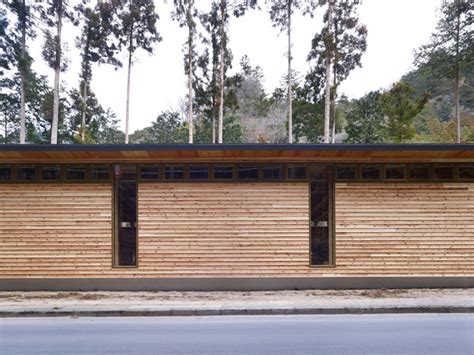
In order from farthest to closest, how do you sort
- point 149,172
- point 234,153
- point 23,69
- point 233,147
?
point 23,69, point 149,172, point 234,153, point 233,147

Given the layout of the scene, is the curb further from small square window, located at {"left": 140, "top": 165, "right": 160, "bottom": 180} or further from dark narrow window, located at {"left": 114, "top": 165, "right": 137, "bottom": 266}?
small square window, located at {"left": 140, "top": 165, "right": 160, "bottom": 180}

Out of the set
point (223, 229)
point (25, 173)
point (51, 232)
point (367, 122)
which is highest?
point (367, 122)

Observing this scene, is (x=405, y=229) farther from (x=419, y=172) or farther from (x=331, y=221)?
(x=331, y=221)

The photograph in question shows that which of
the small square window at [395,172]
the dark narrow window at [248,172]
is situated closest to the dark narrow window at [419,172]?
the small square window at [395,172]

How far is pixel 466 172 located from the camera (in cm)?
939

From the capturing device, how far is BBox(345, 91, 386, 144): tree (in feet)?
74.4

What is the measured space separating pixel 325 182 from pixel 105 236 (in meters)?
5.37

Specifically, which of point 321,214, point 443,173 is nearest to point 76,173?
point 321,214

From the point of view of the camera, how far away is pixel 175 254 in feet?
30.6

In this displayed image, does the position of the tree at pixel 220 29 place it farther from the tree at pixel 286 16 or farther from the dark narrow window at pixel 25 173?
the dark narrow window at pixel 25 173

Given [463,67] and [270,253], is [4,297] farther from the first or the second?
[463,67]

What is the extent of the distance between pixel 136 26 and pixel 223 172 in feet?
54.9

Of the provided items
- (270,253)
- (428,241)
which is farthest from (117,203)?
(428,241)

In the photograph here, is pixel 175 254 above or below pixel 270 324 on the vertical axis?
above
